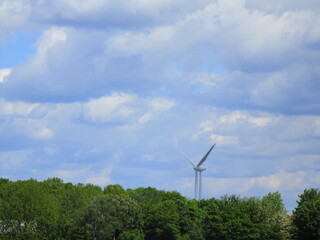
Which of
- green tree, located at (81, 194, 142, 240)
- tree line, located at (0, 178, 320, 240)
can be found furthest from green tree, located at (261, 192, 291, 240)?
green tree, located at (81, 194, 142, 240)

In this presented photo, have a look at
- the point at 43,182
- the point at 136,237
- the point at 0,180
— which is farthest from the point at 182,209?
the point at 0,180

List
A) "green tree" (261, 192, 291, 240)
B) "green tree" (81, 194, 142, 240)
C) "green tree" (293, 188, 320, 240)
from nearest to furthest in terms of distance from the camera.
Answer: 1. "green tree" (81, 194, 142, 240)
2. "green tree" (293, 188, 320, 240)
3. "green tree" (261, 192, 291, 240)

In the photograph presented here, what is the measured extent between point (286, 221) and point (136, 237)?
41.8 metres

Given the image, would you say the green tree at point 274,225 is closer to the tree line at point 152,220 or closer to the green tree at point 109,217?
the tree line at point 152,220

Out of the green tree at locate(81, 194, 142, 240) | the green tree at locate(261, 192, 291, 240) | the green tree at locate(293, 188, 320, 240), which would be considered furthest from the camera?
the green tree at locate(261, 192, 291, 240)

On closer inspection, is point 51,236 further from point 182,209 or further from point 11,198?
point 182,209

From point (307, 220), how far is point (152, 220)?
3268 centimetres

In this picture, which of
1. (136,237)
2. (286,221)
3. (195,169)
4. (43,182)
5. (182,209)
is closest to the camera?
(136,237)

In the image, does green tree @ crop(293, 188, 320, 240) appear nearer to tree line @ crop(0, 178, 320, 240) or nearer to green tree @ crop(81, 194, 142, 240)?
tree line @ crop(0, 178, 320, 240)

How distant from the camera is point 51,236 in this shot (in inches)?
5477

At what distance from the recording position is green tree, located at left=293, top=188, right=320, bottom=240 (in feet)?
460

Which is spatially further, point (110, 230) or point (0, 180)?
point (0, 180)

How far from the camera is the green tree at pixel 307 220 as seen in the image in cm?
14025

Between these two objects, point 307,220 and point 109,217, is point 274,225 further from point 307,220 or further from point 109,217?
point 109,217
